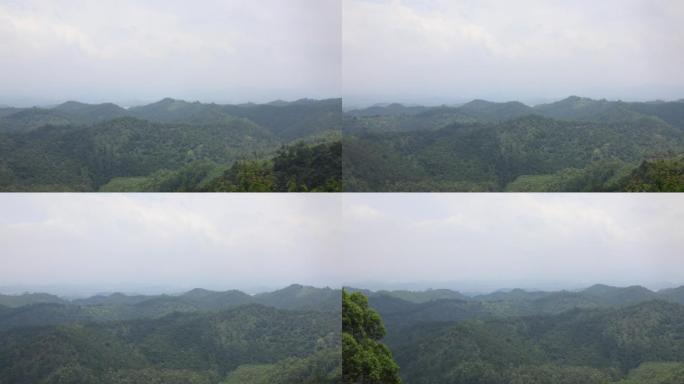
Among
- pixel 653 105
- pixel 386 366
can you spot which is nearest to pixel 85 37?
pixel 386 366

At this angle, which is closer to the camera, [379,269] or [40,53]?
[40,53]

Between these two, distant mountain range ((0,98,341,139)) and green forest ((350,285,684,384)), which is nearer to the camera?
distant mountain range ((0,98,341,139))

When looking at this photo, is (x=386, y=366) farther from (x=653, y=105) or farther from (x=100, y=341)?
(x=653, y=105)

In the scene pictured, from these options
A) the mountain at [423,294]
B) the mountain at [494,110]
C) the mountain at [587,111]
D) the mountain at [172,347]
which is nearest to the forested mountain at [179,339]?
the mountain at [172,347]

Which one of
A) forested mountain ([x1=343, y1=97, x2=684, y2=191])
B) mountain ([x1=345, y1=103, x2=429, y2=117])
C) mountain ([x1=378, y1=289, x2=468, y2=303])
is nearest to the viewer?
forested mountain ([x1=343, y1=97, x2=684, y2=191])

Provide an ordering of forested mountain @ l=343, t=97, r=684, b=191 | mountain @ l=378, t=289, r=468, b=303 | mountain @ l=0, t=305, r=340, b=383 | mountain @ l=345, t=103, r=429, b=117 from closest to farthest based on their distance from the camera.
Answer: mountain @ l=0, t=305, r=340, b=383 → forested mountain @ l=343, t=97, r=684, b=191 → mountain @ l=345, t=103, r=429, b=117 → mountain @ l=378, t=289, r=468, b=303

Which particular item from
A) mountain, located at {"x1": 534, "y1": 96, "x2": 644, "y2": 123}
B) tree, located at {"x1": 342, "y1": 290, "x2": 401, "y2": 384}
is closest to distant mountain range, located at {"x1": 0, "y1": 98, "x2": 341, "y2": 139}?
tree, located at {"x1": 342, "y1": 290, "x2": 401, "y2": 384}

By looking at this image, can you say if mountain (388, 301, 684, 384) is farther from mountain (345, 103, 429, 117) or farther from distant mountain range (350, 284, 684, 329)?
mountain (345, 103, 429, 117)

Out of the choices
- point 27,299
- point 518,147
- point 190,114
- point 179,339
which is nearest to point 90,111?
point 190,114

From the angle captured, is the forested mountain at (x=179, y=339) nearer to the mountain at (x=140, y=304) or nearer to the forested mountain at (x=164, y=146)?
the mountain at (x=140, y=304)
